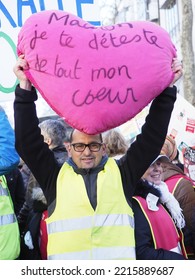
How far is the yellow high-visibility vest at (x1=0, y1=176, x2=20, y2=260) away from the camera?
2348mm

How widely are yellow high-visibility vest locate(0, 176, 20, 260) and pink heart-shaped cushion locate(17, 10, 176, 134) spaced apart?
611 millimetres

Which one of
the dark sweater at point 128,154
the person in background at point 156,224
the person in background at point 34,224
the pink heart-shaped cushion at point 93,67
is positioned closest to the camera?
the pink heart-shaped cushion at point 93,67

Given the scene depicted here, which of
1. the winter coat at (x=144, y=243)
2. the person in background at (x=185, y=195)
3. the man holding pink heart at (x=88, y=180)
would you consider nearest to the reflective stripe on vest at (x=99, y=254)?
the man holding pink heart at (x=88, y=180)

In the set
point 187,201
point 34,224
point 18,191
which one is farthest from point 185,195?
point 18,191

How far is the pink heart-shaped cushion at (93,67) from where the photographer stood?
2.00 metres

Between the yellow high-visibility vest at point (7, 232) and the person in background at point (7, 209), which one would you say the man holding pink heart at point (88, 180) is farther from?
the yellow high-visibility vest at point (7, 232)

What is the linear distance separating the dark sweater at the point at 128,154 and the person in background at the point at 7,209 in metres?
0.22

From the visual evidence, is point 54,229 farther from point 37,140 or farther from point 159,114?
point 159,114

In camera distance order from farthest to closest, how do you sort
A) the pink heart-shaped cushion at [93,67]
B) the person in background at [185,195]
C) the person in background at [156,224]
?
the person in background at [185,195] < the person in background at [156,224] < the pink heart-shaped cushion at [93,67]

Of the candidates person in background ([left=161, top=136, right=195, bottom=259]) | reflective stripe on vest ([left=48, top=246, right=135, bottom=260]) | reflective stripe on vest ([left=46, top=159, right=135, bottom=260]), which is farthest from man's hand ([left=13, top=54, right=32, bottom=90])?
person in background ([left=161, top=136, right=195, bottom=259])

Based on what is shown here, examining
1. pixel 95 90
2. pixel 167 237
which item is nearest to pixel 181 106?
pixel 167 237

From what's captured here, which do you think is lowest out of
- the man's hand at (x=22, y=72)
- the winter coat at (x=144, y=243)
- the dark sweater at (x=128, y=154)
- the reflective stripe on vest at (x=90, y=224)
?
the winter coat at (x=144, y=243)

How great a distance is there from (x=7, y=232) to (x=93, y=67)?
2.95 ft
